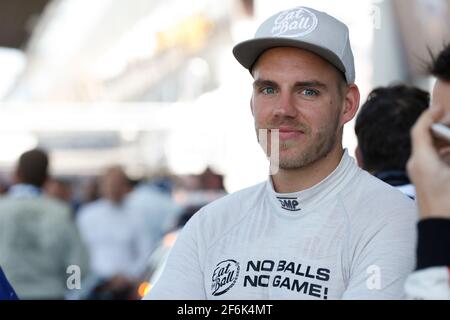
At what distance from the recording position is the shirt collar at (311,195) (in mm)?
2768

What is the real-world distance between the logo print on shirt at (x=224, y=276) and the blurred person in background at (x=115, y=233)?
26.2 feet

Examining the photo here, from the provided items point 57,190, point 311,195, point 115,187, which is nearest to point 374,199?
point 311,195

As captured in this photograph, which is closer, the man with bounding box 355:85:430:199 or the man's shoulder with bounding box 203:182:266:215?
the man's shoulder with bounding box 203:182:266:215

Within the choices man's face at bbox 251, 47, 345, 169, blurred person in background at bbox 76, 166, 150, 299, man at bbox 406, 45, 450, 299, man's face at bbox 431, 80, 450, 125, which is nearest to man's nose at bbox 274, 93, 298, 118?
man's face at bbox 251, 47, 345, 169

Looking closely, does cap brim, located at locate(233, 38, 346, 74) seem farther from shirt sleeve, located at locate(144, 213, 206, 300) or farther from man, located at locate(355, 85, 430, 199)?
man, located at locate(355, 85, 430, 199)

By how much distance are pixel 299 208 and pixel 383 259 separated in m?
0.32

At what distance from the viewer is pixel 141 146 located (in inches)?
1561

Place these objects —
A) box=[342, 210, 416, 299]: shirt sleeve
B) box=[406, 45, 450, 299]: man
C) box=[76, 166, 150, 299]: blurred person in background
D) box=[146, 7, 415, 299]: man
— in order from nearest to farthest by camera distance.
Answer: box=[406, 45, 450, 299]: man < box=[342, 210, 416, 299]: shirt sleeve < box=[146, 7, 415, 299]: man < box=[76, 166, 150, 299]: blurred person in background

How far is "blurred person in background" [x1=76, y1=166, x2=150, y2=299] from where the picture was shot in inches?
429

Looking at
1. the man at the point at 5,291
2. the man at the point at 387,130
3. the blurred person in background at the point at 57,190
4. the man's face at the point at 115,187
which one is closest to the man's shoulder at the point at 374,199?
the man at the point at 5,291

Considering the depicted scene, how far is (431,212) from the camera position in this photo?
212cm
